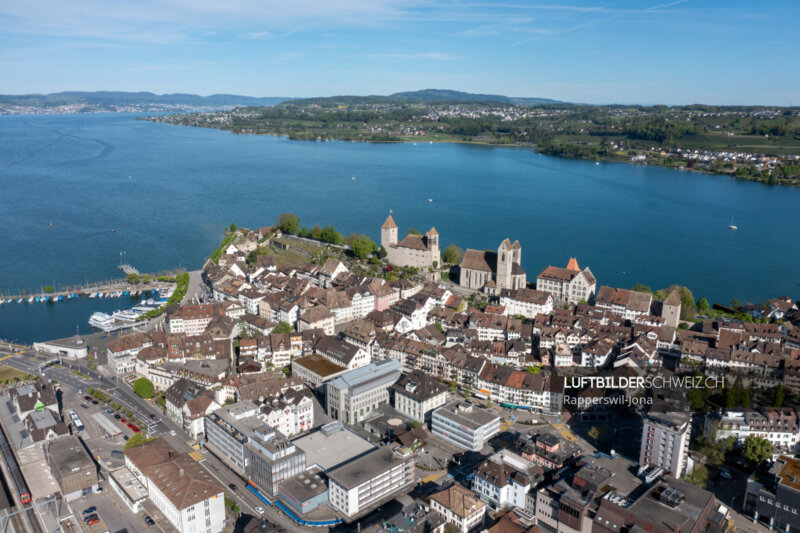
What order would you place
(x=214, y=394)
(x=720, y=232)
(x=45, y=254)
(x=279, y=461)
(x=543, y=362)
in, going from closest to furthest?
(x=279, y=461)
(x=214, y=394)
(x=543, y=362)
(x=45, y=254)
(x=720, y=232)

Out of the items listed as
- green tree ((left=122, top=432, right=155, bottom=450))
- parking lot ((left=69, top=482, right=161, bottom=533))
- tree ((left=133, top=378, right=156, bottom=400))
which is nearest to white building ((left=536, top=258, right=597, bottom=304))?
tree ((left=133, top=378, right=156, bottom=400))

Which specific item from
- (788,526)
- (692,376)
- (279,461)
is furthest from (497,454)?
(692,376)

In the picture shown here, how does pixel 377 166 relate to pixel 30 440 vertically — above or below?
above

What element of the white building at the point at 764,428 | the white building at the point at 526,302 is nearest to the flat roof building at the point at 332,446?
the white building at the point at 764,428

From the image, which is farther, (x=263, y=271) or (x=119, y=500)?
(x=263, y=271)

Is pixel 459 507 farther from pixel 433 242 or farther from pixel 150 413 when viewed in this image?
pixel 433 242

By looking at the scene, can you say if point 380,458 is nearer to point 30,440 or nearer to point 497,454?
point 497,454

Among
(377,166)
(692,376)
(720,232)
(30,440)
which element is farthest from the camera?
(377,166)

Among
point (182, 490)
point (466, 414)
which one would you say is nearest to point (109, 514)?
point (182, 490)

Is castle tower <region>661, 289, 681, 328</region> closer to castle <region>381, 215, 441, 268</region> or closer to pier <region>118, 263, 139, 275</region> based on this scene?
castle <region>381, 215, 441, 268</region>
